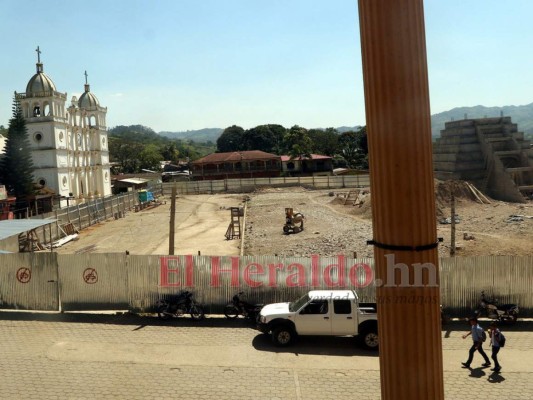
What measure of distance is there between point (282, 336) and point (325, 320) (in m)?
1.04

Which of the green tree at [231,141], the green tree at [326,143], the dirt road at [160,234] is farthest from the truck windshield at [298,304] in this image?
the green tree at [231,141]

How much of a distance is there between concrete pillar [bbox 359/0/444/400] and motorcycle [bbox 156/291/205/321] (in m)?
9.28

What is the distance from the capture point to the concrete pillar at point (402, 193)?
356cm

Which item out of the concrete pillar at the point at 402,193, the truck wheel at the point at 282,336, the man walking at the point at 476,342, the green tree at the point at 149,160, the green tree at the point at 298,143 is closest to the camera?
the concrete pillar at the point at 402,193

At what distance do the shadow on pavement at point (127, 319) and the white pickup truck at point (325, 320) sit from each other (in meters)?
1.46

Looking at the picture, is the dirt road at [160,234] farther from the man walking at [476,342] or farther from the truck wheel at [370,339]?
the man walking at [476,342]

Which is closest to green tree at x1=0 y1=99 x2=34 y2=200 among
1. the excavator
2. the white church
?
the white church

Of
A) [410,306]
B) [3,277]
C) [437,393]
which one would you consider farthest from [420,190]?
[3,277]

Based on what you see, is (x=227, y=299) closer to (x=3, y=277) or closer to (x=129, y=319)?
(x=129, y=319)

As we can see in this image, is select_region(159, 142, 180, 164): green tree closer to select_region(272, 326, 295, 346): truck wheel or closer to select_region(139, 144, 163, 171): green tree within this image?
select_region(139, 144, 163, 171): green tree

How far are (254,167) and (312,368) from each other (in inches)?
2537

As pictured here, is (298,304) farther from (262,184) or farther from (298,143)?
(298,143)

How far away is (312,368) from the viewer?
31.8ft

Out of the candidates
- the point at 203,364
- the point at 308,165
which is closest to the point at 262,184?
the point at 308,165
